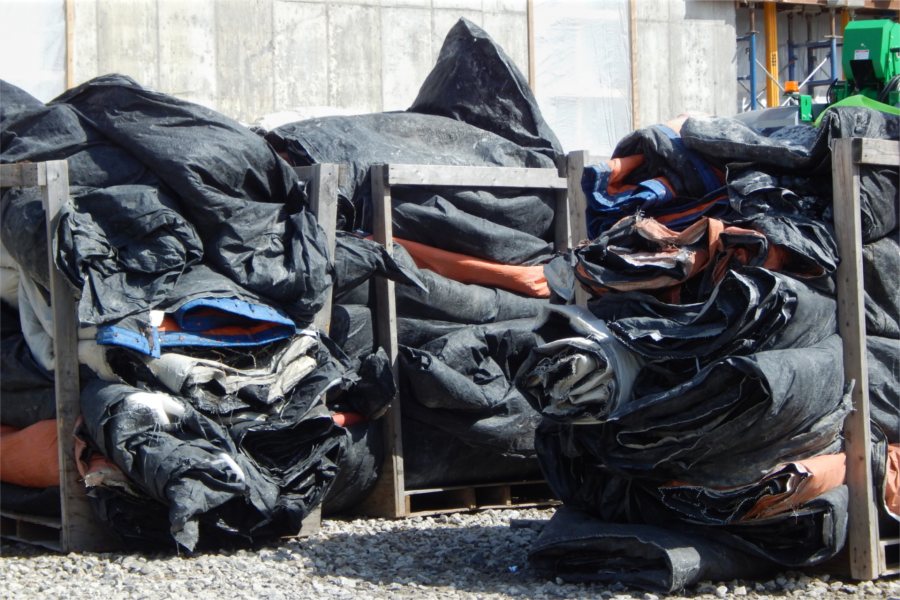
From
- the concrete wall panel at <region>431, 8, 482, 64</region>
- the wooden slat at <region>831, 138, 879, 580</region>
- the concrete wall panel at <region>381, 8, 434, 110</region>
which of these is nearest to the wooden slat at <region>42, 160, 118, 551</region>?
the wooden slat at <region>831, 138, 879, 580</region>

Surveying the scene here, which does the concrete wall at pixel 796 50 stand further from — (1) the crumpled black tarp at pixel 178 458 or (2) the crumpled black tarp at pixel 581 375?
(1) the crumpled black tarp at pixel 178 458

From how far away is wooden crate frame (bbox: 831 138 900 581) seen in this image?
5227 millimetres

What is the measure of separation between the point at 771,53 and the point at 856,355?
46.4ft

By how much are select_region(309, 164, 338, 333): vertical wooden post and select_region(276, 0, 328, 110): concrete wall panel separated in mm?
7197

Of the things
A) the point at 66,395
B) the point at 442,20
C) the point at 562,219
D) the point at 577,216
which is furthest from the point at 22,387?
the point at 442,20

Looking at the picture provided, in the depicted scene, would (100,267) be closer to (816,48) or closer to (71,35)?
(71,35)

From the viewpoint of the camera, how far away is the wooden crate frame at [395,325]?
22.3ft

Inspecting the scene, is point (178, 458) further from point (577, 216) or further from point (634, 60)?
point (634, 60)

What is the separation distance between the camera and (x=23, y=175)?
605 centimetres

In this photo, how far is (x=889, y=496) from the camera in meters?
5.34

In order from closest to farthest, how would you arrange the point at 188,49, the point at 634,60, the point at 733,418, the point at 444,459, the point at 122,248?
1. the point at 733,418
2. the point at 122,248
3. the point at 444,459
4. the point at 188,49
5. the point at 634,60

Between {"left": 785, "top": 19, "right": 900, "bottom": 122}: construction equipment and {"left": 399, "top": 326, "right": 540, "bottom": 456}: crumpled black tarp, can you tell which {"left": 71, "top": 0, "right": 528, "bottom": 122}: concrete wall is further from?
{"left": 399, "top": 326, "right": 540, "bottom": 456}: crumpled black tarp

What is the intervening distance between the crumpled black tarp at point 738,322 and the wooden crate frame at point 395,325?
1429mm

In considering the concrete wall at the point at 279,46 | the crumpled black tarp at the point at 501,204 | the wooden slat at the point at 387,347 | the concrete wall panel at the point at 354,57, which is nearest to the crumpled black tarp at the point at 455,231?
the crumpled black tarp at the point at 501,204
